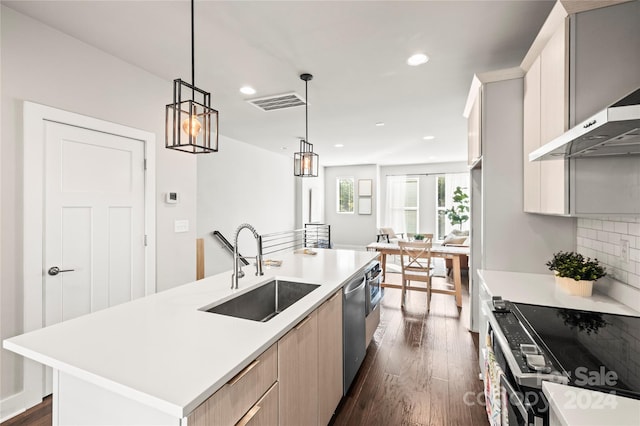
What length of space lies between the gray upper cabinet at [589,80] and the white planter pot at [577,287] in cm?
48

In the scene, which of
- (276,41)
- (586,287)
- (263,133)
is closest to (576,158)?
(586,287)

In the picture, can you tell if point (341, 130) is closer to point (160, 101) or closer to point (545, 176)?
point (160, 101)

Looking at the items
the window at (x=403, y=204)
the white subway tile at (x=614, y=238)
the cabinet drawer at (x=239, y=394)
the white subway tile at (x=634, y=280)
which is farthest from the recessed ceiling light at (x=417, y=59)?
the window at (x=403, y=204)

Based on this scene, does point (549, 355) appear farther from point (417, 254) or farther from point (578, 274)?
point (417, 254)

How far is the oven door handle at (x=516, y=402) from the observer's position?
96 centimetres

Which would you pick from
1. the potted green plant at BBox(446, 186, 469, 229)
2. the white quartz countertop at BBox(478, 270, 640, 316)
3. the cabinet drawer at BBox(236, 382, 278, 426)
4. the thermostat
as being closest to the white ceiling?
the thermostat

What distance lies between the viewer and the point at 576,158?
155 cm

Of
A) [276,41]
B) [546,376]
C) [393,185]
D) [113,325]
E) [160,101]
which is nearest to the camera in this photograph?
[546,376]

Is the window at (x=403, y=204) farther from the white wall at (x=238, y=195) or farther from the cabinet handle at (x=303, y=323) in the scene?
the cabinet handle at (x=303, y=323)

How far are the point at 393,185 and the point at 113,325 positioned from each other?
8.38m

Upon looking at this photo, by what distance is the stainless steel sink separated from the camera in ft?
Answer: 5.58

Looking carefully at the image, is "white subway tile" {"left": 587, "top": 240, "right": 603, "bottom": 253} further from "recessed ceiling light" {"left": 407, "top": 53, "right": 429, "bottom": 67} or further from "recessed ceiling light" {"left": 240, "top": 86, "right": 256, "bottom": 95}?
"recessed ceiling light" {"left": 240, "top": 86, "right": 256, "bottom": 95}

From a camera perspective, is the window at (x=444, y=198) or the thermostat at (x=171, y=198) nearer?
the thermostat at (x=171, y=198)

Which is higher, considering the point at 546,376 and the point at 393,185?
the point at 393,185
